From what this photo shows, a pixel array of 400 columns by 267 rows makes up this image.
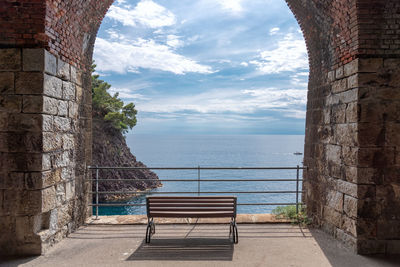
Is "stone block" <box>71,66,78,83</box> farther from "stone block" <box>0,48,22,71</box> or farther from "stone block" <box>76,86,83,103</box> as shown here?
"stone block" <box>0,48,22,71</box>

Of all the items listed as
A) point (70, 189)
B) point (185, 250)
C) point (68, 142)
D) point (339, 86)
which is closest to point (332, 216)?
point (339, 86)

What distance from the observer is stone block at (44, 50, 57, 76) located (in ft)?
13.7

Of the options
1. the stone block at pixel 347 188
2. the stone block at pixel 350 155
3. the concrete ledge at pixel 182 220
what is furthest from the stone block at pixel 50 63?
the stone block at pixel 347 188

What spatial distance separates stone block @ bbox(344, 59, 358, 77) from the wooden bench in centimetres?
265

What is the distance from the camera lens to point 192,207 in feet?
15.3

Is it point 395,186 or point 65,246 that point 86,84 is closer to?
point 65,246

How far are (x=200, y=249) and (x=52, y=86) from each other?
3.33 m

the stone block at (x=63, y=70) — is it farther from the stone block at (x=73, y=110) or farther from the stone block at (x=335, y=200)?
the stone block at (x=335, y=200)

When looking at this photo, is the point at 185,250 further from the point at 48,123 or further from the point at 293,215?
the point at 48,123

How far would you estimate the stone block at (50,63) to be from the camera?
13.7ft

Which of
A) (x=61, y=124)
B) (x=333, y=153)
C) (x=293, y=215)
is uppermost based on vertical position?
(x=61, y=124)

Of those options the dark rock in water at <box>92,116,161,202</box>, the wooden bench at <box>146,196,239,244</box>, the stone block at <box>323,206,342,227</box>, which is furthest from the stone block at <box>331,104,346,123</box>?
the dark rock in water at <box>92,116,161,202</box>

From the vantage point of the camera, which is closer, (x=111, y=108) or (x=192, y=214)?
(x=192, y=214)

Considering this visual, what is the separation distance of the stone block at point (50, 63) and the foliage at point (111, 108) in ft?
96.8
